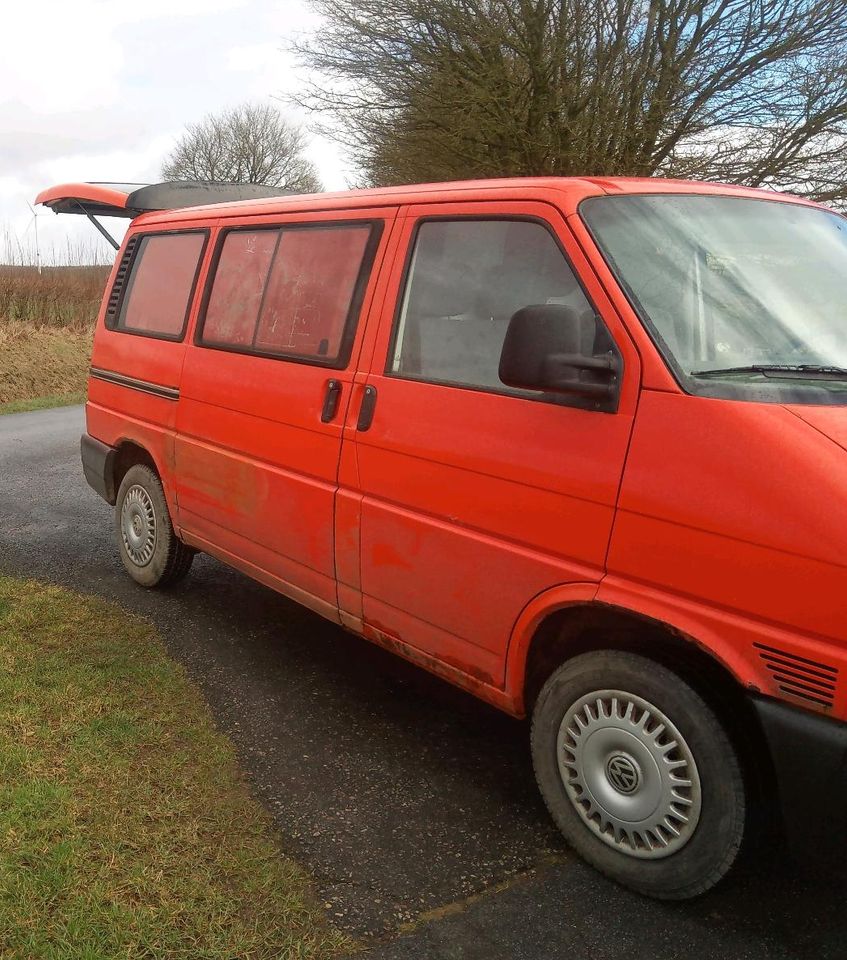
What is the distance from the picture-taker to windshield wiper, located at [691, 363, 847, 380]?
2.68 m

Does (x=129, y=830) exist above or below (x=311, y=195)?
below

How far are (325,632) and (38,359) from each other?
14685mm

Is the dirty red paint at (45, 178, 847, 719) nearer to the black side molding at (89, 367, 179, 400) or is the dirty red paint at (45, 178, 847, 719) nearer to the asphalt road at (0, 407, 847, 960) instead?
the black side molding at (89, 367, 179, 400)

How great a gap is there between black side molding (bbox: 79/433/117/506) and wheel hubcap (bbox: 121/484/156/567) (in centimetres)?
18

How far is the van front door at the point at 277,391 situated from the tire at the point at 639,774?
1220 mm

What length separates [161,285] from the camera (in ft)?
16.9

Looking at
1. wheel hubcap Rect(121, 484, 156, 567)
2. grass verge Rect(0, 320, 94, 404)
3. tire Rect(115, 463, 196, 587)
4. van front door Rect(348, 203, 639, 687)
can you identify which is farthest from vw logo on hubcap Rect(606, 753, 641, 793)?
grass verge Rect(0, 320, 94, 404)

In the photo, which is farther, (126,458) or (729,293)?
(126,458)

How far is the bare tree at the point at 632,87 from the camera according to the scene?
1410 cm

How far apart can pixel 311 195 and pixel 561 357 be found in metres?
1.95

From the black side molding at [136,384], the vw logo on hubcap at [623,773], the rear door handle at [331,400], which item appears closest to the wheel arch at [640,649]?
the vw logo on hubcap at [623,773]

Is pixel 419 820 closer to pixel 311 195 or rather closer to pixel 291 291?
pixel 291 291

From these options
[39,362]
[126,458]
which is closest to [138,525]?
[126,458]

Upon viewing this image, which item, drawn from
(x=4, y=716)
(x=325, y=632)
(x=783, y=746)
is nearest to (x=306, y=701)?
(x=325, y=632)
